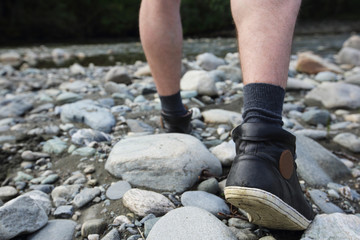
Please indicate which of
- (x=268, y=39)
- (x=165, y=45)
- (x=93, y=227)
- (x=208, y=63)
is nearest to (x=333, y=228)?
(x=268, y=39)

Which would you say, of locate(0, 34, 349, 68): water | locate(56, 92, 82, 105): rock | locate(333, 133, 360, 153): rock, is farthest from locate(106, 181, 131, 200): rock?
locate(0, 34, 349, 68): water

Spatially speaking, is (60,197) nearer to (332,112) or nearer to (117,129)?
(117,129)

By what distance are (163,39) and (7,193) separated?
3.50 feet

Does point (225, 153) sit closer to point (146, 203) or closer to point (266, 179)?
→ point (146, 203)

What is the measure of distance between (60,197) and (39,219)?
27 centimetres

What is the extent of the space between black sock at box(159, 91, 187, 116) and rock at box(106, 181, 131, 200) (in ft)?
1.68

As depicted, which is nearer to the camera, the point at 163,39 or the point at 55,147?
the point at 163,39

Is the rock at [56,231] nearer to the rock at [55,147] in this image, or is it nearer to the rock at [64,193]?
the rock at [64,193]

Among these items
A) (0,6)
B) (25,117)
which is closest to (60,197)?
(25,117)

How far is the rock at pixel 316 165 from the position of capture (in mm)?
1529

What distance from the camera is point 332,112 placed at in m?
2.69

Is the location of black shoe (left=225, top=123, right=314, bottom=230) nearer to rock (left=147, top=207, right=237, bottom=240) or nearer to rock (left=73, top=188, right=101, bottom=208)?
rock (left=147, top=207, right=237, bottom=240)

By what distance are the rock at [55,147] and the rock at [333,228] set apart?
1468mm

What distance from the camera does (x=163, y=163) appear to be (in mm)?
→ 1390
